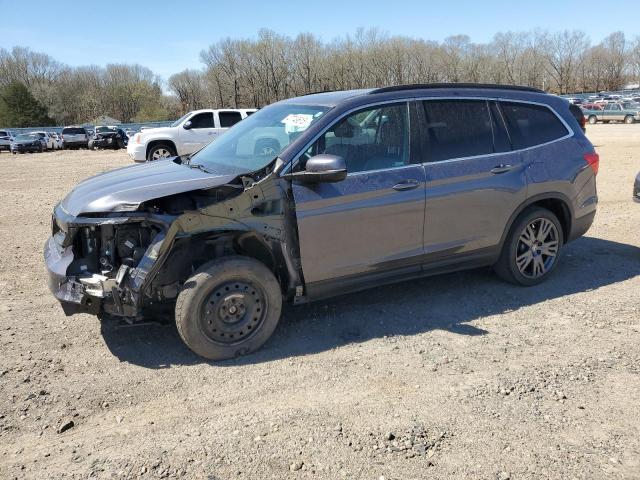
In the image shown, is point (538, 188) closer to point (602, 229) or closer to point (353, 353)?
point (353, 353)

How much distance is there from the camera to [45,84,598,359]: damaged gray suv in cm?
377

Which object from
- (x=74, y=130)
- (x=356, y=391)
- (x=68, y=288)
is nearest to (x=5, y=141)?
(x=74, y=130)

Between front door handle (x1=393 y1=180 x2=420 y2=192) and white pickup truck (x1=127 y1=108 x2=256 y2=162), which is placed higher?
white pickup truck (x1=127 y1=108 x2=256 y2=162)

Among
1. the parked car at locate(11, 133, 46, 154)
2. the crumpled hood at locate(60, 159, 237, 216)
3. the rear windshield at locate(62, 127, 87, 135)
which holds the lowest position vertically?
the crumpled hood at locate(60, 159, 237, 216)

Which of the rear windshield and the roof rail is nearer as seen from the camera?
the roof rail

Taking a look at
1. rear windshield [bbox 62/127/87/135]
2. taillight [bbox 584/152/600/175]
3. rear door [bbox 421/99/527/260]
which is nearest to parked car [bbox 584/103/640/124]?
rear windshield [bbox 62/127/87/135]

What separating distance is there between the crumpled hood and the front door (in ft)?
2.36

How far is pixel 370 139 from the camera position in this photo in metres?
4.30

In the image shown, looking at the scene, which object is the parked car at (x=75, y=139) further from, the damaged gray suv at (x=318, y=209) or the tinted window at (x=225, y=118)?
the damaged gray suv at (x=318, y=209)

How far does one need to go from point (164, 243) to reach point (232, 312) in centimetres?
70

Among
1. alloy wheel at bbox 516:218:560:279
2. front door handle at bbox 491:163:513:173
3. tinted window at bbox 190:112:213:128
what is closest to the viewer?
front door handle at bbox 491:163:513:173

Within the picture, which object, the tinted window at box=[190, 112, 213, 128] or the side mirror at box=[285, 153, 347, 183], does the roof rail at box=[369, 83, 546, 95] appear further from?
the tinted window at box=[190, 112, 213, 128]

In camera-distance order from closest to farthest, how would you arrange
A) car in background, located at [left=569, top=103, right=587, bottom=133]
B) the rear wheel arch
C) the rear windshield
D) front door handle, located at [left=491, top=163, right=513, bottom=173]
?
front door handle, located at [left=491, top=163, right=513, bottom=173]
the rear wheel arch
car in background, located at [left=569, top=103, right=587, bottom=133]
the rear windshield

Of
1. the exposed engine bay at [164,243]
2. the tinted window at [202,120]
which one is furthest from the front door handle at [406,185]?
the tinted window at [202,120]
